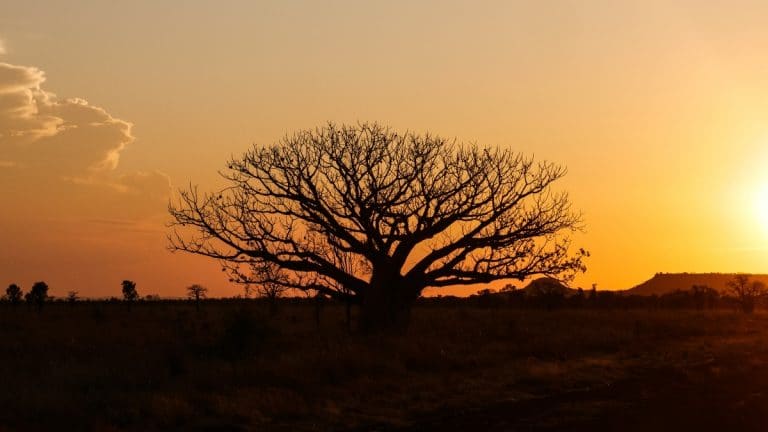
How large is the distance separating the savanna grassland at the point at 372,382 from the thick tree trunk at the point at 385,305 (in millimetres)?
1040

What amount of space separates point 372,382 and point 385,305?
9546 millimetres

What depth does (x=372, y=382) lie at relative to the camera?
19141 millimetres

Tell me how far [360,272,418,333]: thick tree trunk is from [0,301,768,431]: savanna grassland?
104 centimetres

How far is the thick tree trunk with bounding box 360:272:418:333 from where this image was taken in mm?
28625

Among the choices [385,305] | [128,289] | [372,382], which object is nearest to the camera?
[372,382]

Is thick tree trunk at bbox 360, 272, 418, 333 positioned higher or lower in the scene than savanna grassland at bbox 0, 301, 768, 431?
higher

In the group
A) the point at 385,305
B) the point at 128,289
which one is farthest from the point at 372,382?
the point at 128,289

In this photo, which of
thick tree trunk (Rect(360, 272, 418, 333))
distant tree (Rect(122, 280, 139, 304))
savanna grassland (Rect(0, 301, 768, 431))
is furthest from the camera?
distant tree (Rect(122, 280, 139, 304))

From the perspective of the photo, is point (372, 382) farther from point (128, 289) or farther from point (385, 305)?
point (128, 289)

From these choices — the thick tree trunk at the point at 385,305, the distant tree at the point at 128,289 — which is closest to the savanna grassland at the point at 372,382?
the thick tree trunk at the point at 385,305

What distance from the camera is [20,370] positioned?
66.0ft

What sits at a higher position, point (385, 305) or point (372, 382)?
point (385, 305)

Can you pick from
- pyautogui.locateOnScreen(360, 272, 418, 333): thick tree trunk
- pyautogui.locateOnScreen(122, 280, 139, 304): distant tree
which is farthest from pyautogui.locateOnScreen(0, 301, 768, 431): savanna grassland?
pyautogui.locateOnScreen(122, 280, 139, 304): distant tree

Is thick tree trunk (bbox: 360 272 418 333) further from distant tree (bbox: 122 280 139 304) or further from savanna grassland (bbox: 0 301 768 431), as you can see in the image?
distant tree (bbox: 122 280 139 304)
